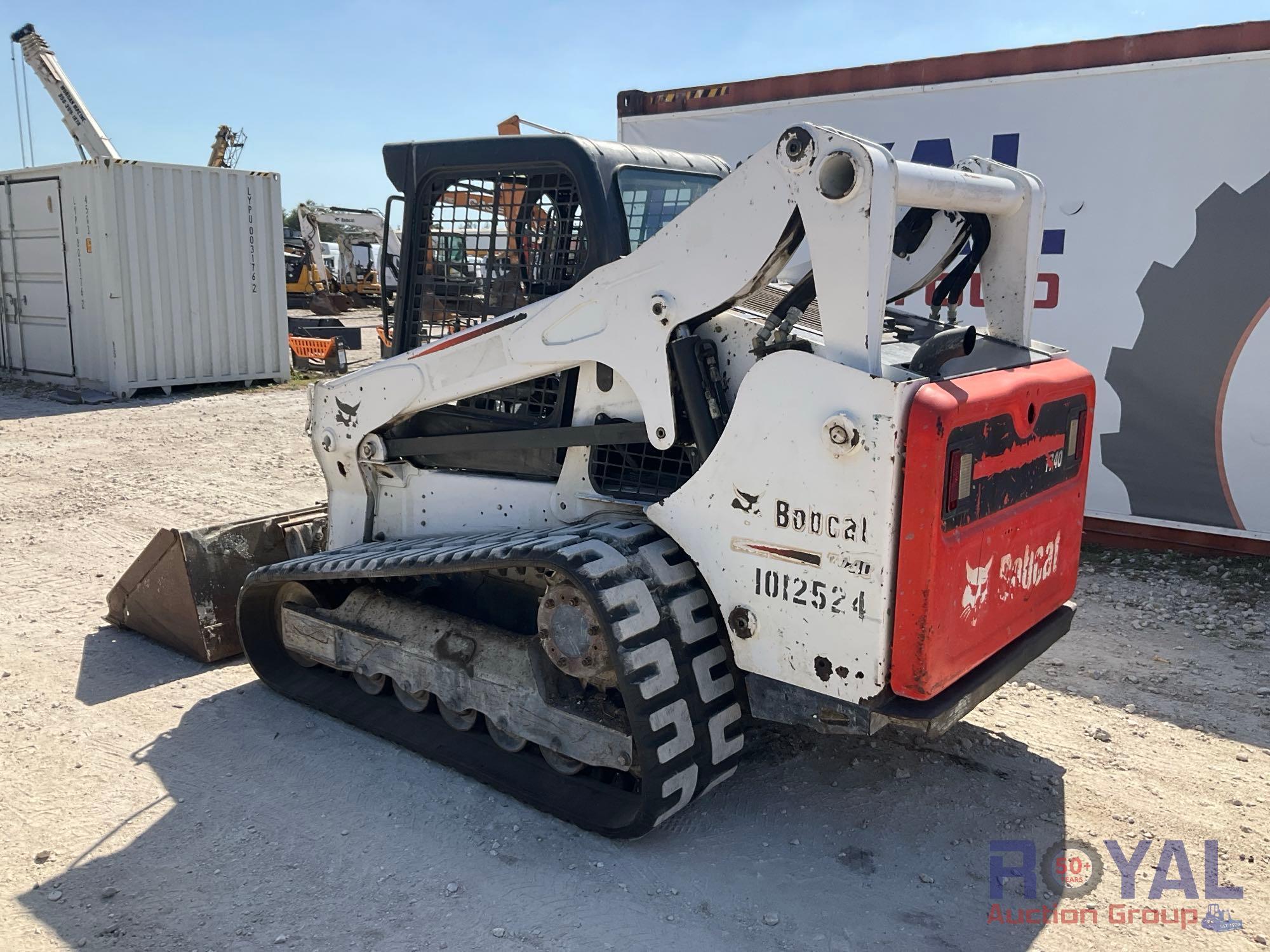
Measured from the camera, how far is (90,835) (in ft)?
11.3

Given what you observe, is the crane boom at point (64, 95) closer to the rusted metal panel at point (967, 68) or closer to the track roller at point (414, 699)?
the rusted metal panel at point (967, 68)

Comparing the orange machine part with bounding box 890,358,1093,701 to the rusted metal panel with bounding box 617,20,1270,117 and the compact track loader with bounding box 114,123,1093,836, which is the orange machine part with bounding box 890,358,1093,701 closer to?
the compact track loader with bounding box 114,123,1093,836

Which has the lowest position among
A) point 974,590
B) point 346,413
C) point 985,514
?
point 974,590

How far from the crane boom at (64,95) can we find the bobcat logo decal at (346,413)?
1270 centimetres

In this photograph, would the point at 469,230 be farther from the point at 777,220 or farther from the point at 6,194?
the point at 6,194

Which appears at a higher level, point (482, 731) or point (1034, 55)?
point (1034, 55)

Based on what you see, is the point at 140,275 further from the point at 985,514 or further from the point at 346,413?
the point at 985,514

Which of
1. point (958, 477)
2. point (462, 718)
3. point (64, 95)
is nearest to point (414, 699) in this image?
point (462, 718)

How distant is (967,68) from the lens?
23.0 feet

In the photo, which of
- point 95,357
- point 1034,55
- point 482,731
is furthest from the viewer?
point 95,357

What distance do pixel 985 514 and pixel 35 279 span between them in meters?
14.2

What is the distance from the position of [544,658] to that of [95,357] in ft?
38.3

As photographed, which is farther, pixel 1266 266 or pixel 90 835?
pixel 1266 266

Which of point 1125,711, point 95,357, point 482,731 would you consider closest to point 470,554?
point 482,731
